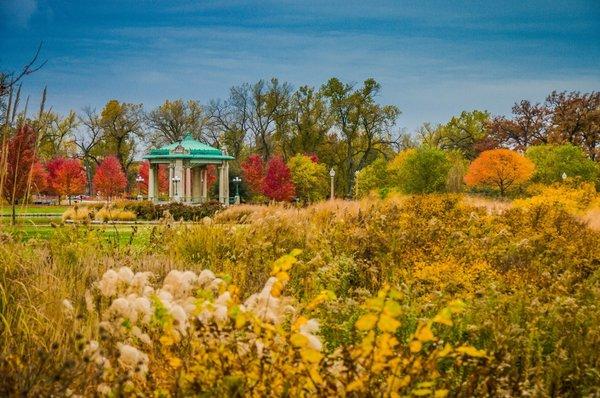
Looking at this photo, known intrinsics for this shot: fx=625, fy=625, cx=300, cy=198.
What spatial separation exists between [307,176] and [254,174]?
4296 mm

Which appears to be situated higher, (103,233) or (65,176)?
(65,176)

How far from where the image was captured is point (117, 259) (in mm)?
7352

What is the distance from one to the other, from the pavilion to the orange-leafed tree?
13.9 meters

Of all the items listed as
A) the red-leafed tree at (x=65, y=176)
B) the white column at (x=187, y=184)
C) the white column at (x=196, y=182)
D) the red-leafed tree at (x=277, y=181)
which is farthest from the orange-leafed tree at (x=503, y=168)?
the red-leafed tree at (x=65, y=176)

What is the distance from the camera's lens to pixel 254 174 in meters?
42.2

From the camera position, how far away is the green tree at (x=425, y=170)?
97.2 feet

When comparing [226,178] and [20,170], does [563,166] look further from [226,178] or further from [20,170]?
[20,170]

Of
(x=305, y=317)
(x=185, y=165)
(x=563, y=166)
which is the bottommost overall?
(x=305, y=317)

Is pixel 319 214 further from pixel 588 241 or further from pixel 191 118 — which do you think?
pixel 191 118

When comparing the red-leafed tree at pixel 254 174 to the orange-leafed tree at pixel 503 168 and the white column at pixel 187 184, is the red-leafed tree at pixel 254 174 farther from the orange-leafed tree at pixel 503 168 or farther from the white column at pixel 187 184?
the orange-leafed tree at pixel 503 168

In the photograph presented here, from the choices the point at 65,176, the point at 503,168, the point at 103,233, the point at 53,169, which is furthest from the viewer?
the point at 53,169

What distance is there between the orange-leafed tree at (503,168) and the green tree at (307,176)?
36.9 feet

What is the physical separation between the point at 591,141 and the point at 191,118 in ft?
98.9

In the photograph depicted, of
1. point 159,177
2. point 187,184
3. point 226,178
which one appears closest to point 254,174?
point 226,178
